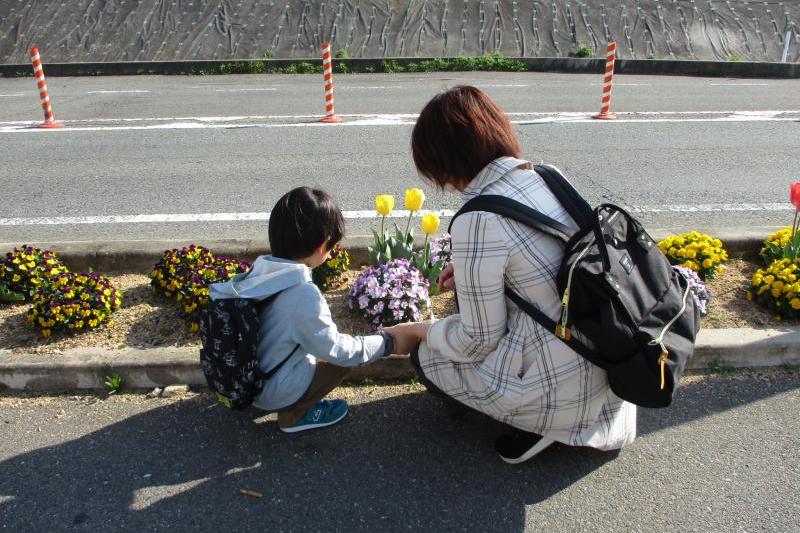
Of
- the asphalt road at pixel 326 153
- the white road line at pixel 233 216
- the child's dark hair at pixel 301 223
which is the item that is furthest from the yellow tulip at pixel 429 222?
the white road line at pixel 233 216

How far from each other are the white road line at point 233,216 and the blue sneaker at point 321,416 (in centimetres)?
277

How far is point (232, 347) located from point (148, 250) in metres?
1.95

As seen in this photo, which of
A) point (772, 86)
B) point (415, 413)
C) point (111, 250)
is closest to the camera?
point (415, 413)

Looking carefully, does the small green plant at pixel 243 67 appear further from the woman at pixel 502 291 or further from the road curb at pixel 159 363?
the woman at pixel 502 291

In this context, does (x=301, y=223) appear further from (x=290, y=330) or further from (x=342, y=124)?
(x=342, y=124)

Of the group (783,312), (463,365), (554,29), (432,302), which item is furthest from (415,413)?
(554,29)

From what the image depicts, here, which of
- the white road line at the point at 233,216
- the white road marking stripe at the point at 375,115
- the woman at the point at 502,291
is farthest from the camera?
the white road marking stripe at the point at 375,115

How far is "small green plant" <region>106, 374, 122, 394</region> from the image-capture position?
3.11 m

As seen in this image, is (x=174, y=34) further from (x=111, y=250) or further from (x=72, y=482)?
(x=72, y=482)

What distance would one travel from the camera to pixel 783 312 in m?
3.55

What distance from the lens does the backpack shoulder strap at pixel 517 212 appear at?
2.22 meters

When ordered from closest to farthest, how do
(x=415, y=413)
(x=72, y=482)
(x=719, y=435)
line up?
(x=72, y=482) < (x=719, y=435) < (x=415, y=413)

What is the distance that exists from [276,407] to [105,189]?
454 cm

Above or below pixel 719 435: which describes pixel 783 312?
above
